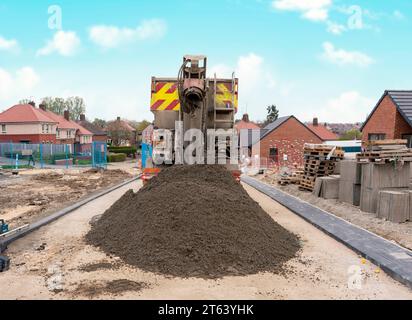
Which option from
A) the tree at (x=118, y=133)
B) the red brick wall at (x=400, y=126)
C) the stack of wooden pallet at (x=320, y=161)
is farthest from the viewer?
the tree at (x=118, y=133)

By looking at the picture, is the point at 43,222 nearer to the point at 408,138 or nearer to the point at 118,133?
the point at 408,138

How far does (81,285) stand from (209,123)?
4.80m

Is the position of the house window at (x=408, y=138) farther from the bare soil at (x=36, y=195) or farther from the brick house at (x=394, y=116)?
the bare soil at (x=36, y=195)

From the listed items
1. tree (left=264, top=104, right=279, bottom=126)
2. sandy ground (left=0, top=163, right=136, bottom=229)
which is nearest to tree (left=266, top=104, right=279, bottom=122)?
tree (left=264, top=104, right=279, bottom=126)

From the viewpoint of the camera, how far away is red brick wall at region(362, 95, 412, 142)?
2075 cm

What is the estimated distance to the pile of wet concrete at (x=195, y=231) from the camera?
6348 millimetres

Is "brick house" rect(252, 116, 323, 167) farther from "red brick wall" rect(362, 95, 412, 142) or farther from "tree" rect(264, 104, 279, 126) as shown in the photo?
"tree" rect(264, 104, 279, 126)

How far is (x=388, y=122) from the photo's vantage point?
21484 millimetres

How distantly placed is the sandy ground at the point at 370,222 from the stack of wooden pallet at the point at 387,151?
5.58 feet

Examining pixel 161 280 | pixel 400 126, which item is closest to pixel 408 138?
pixel 400 126

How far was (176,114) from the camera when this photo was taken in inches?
366

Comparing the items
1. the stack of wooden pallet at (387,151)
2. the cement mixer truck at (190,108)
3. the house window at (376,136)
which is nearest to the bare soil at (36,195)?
the cement mixer truck at (190,108)
